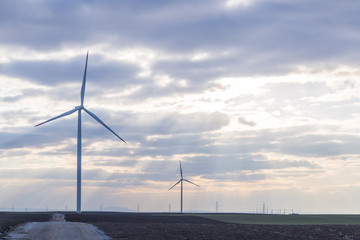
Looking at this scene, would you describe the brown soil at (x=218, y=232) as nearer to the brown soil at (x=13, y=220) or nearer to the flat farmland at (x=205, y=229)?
the flat farmland at (x=205, y=229)

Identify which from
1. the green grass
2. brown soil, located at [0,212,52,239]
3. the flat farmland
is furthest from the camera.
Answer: the green grass

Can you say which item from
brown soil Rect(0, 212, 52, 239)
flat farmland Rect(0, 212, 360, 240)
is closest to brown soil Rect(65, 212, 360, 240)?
flat farmland Rect(0, 212, 360, 240)

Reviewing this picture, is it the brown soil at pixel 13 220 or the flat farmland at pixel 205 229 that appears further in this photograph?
the brown soil at pixel 13 220

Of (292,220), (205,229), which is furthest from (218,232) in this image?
(292,220)

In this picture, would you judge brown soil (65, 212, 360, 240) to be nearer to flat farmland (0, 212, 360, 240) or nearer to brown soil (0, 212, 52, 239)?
flat farmland (0, 212, 360, 240)

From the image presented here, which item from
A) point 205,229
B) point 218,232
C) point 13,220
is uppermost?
point 218,232

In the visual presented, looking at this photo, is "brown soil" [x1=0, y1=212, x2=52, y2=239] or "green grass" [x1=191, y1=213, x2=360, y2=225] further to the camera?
"green grass" [x1=191, y1=213, x2=360, y2=225]

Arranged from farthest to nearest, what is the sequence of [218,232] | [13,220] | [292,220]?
[292,220] → [13,220] → [218,232]

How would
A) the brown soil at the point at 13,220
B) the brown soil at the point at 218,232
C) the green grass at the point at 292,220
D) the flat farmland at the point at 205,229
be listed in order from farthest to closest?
the green grass at the point at 292,220 → the brown soil at the point at 13,220 → the flat farmland at the point at 205,229 → the brown soil at the point at 218,232

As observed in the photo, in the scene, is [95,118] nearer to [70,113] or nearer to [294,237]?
[70,113]

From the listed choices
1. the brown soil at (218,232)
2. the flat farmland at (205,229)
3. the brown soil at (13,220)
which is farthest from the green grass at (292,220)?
the brown soil at (13,220)

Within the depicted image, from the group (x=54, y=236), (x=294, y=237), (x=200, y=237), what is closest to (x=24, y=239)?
(x=54, y=236)

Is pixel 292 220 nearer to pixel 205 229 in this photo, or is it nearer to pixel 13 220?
pixel 205 229

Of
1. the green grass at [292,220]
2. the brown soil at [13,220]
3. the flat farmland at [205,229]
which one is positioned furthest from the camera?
the green grass at [292,220]
